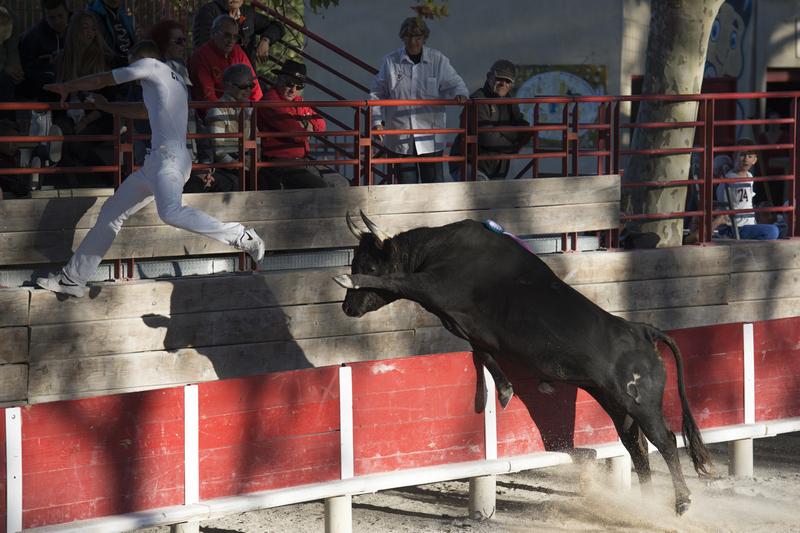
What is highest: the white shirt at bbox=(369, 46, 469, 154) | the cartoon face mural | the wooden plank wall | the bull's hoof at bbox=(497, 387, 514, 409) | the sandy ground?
the cartoon face mural

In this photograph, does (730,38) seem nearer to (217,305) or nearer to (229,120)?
(229,120)

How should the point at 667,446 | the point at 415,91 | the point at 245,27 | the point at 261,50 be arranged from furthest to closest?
the point at 261,50
the point at 245,27
the point at 415,91
the point at 667,446

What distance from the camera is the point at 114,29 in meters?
7.26

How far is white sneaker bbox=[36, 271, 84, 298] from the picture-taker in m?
5.81

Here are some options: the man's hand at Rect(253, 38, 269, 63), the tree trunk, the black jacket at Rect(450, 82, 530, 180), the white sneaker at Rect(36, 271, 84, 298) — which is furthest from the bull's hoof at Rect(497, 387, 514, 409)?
the man's hand at Rect(253, 38, 269, 63)

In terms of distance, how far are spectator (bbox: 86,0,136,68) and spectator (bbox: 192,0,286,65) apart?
64 centimetres

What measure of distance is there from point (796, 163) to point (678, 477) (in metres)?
4.14

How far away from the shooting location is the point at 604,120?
8086 mm

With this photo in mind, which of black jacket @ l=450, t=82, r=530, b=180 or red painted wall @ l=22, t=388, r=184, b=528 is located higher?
black jacket @ l=450, t=82, r=530, b=180

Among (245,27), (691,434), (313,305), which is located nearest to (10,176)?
(313,305)

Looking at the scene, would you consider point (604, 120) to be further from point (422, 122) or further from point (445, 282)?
point (445, 282)

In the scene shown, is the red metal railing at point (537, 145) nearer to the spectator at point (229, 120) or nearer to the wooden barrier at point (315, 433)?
the spectator at point (229, 120)

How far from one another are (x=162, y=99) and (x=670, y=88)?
5.14 metres

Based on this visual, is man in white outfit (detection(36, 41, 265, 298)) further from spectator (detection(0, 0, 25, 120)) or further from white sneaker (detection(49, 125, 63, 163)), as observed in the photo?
spectator (detection(0, 0, 25, 120))
